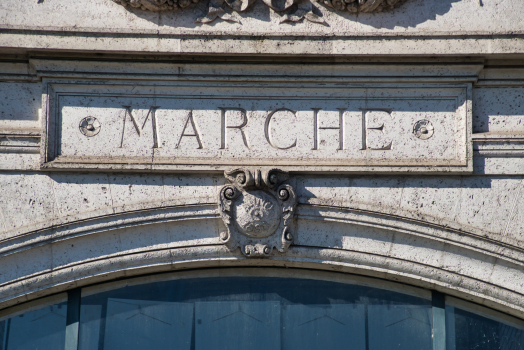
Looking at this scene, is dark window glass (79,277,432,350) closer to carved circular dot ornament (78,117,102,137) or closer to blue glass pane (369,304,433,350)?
blue glass pane (369,304,433,350)

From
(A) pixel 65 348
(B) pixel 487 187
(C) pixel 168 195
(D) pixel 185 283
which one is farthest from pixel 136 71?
(B) pixel 487 187

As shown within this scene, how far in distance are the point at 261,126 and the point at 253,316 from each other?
1.44 metres

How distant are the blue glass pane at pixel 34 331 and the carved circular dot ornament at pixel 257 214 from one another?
1.55m

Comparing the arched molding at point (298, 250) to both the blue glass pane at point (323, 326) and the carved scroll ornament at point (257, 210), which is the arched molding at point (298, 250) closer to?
the carved scroll ornament at point (257, 210)

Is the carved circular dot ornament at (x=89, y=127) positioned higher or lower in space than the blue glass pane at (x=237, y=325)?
higher

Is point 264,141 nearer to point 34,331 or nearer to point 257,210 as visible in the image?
point 257,210

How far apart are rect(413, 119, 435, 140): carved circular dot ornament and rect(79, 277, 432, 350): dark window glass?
3.98 ft

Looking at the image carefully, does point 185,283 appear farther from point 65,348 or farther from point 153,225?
point 65,348

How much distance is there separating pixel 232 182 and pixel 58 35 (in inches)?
65.5

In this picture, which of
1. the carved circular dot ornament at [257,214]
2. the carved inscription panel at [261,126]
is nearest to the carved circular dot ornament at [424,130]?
the carved inscription panel at [261,126]

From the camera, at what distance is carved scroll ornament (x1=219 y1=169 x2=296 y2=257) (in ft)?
15.9

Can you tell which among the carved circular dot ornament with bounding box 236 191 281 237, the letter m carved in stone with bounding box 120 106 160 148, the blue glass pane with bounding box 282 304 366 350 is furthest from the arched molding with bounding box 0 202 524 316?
the letter m carved in stone with bounding box 120 106 160 148

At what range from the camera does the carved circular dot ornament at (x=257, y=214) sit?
15.9 feet

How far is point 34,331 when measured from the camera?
16.5ft
